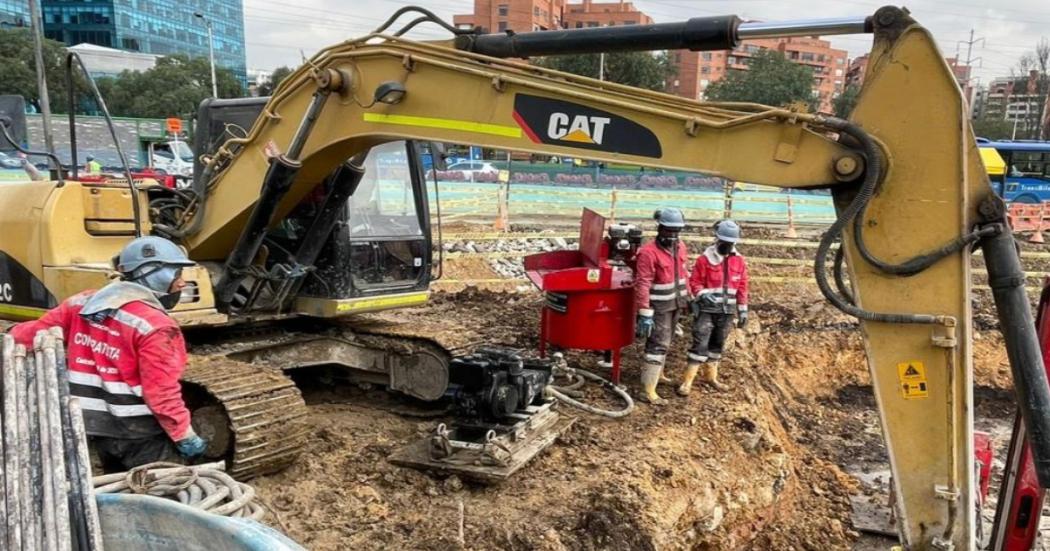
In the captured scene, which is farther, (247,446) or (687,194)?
(687,194)

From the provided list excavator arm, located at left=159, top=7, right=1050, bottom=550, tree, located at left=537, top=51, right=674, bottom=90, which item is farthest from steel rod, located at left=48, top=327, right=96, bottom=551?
tree, located at left=537, top=51, right=674, bottom=90

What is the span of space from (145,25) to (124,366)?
90.3 meters

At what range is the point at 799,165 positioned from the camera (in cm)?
352

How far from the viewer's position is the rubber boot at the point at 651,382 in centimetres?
657

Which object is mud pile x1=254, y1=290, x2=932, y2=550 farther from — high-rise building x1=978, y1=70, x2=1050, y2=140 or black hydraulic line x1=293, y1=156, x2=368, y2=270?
high-rise building x1=978, y1=70, x2=1050, y2=140

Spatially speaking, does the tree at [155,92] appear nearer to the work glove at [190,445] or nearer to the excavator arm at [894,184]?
the work glove at [190,445]

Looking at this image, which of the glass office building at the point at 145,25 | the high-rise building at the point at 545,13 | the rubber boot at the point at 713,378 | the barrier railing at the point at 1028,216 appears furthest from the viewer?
the high-rise building at the point at 545,13

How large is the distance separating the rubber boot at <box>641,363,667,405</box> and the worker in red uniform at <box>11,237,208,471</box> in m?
3.89

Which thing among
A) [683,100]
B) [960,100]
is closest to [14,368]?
[683,100]

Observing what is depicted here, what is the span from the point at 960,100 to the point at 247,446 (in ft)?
13.0

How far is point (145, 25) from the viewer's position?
81.2 metres

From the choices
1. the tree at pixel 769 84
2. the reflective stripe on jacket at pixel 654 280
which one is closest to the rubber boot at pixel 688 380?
the reflective stripe on jacket at pixel 654 280

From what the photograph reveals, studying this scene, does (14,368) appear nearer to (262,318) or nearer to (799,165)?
(799,165)

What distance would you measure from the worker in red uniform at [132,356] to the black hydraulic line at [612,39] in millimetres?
2165
